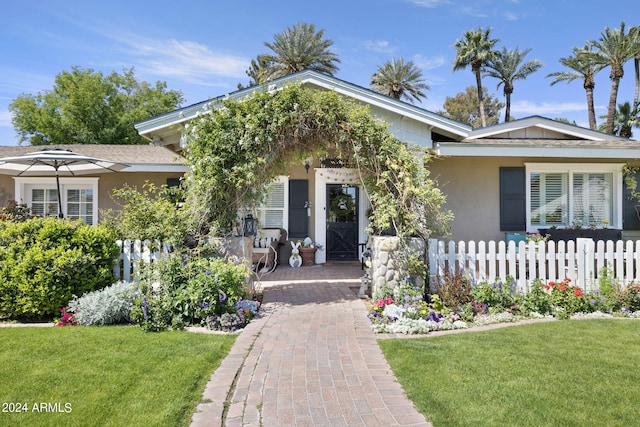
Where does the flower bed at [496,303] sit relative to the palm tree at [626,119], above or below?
below

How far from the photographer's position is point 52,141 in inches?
1060

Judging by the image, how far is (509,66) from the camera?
28516 millimetres

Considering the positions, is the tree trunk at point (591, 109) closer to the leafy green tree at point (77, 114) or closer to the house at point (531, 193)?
the house at point (531, 193)

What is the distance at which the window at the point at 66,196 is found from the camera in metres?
10.3

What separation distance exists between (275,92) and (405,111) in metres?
2.91

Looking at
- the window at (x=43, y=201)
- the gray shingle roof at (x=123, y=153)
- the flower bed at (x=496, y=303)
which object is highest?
the gray shingle roof at (x=123, y=153)

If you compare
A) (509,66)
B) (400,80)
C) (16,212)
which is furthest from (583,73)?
(16,212)

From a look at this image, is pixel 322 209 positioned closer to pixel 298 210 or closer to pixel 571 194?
pixel 298 210

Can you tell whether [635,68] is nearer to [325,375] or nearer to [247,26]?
[247,26]

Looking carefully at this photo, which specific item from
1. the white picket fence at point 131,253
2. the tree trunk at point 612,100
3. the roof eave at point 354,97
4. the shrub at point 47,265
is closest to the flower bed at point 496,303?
the white picket fence at point 131,253

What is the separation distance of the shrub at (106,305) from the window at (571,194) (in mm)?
8394

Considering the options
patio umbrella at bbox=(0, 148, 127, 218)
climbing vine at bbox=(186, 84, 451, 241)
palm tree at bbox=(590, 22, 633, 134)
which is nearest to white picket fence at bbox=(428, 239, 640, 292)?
climbing vine at bbox=(186, 84, 451, 241)

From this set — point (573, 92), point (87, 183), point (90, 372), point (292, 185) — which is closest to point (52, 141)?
point (87, 183)

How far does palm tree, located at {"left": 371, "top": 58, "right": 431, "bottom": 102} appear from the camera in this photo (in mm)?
27016
